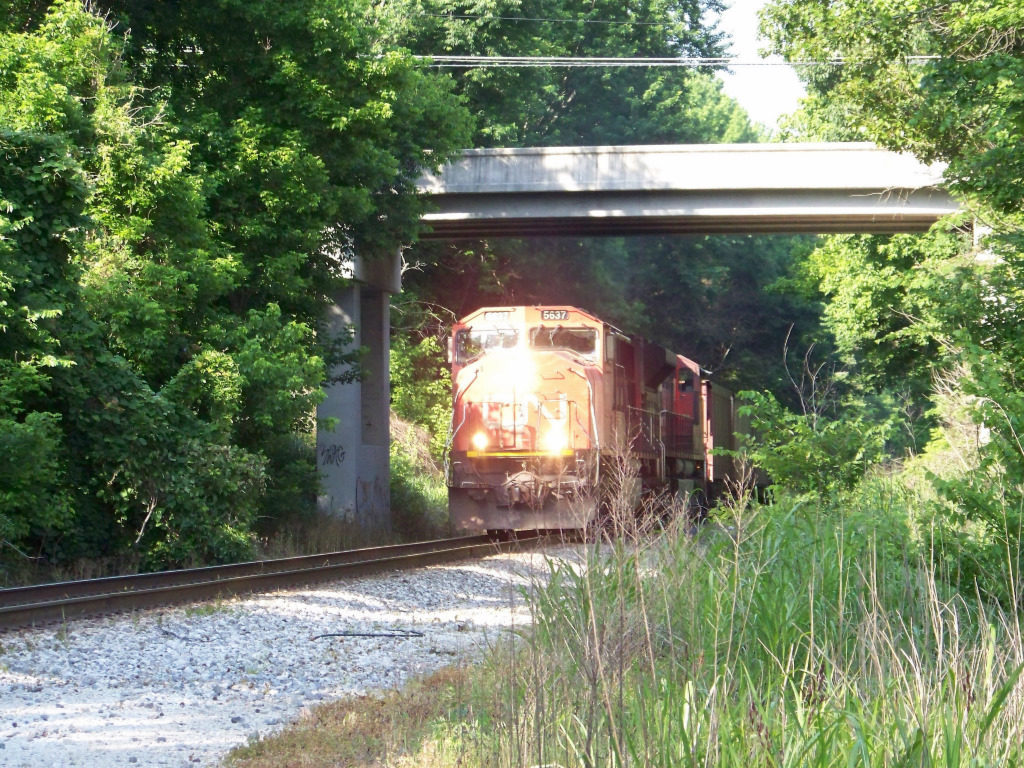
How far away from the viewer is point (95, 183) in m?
15.3

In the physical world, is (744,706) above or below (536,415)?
below

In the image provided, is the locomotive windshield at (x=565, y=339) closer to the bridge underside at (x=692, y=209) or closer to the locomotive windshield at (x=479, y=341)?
the locomotive windshield at (x=479, y=341)

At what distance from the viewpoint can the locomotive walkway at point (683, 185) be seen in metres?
25.3

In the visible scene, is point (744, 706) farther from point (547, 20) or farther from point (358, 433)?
point (547, 20)

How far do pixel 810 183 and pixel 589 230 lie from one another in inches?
223

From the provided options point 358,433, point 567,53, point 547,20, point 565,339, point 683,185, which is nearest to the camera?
point 565,339

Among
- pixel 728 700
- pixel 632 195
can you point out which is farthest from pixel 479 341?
pixel 728 700

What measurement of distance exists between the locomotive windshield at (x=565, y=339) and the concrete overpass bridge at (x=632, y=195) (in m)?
6.49

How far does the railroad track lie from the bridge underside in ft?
39.4

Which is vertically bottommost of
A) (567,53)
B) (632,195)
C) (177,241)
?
(177,241)

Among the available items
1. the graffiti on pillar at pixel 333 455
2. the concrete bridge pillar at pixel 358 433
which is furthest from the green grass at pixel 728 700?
the graffiti on pillar at pixel 333 455

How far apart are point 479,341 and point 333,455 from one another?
5.88 metres

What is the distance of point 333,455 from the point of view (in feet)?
77.7

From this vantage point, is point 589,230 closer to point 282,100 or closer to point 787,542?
point 282,100
